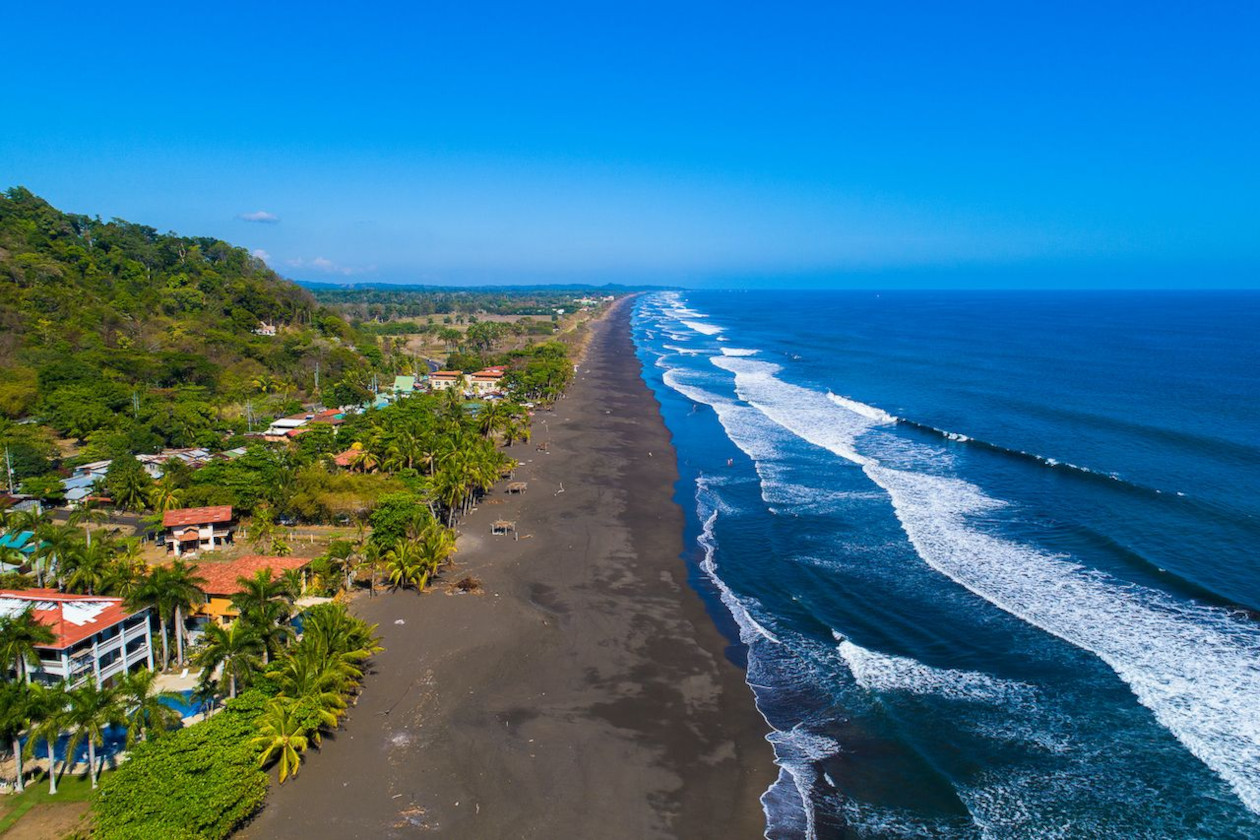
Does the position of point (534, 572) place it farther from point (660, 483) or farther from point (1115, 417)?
point (1115, 417)

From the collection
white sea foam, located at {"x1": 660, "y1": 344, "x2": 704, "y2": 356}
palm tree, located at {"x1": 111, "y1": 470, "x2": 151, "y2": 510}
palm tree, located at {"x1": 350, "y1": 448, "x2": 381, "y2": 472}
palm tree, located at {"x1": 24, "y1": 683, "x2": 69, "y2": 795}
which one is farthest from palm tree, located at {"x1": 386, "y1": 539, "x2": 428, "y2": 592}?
white sea foam, located at {"x1": 660, "y1": 344, "x2": 704, "y2": 356}

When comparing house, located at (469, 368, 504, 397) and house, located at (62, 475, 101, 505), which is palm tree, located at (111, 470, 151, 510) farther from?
house, located at (469, 368, 504, 397)

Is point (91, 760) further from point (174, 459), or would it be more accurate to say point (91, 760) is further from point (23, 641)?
point (174, 459)

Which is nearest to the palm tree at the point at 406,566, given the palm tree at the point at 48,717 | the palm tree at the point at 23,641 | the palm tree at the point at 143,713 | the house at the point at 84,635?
the house at the point at 84,635

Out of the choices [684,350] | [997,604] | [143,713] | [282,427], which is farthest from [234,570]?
[684,350]

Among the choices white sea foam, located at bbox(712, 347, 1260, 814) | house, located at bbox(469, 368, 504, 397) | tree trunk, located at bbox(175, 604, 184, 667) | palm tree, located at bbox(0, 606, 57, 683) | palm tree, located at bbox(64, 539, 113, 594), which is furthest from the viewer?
house, located at bbox(469, 368, 504, 397)
